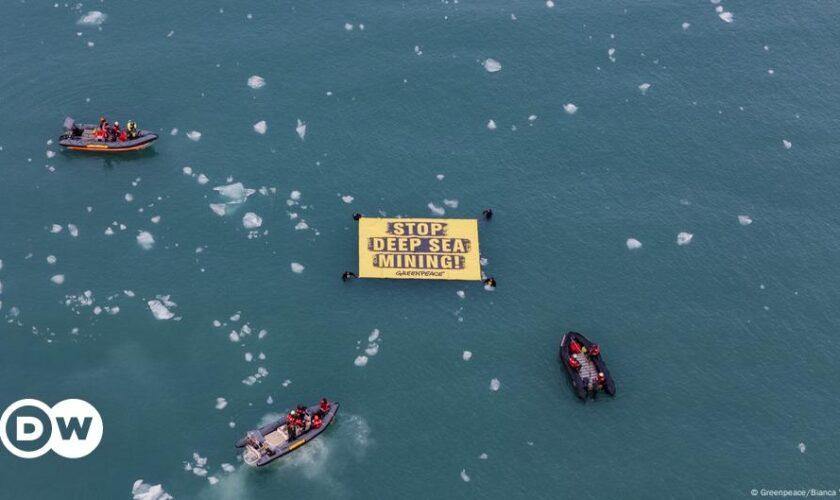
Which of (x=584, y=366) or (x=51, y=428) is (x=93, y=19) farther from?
(x=584, y=366)

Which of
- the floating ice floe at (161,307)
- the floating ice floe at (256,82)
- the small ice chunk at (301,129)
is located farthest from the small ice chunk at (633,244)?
the floating ice floe at (256,82)

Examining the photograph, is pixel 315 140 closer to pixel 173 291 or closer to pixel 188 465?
pixel 173 291

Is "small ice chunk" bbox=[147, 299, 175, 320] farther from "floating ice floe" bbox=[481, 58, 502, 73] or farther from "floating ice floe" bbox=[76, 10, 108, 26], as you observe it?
"floating ice floe" bbox=[481, 58, 502, 73]

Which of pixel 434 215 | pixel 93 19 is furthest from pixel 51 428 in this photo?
pixel 93 19

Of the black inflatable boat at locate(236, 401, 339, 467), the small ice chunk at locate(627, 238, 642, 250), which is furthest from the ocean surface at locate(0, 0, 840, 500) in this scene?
the black inflatable boat at locate(236, 401, 339, 467)

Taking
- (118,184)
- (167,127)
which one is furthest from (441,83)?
(118,184)

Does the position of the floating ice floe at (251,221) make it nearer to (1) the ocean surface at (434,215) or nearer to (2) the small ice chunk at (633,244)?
(1) the ocean surface at (434,215)
